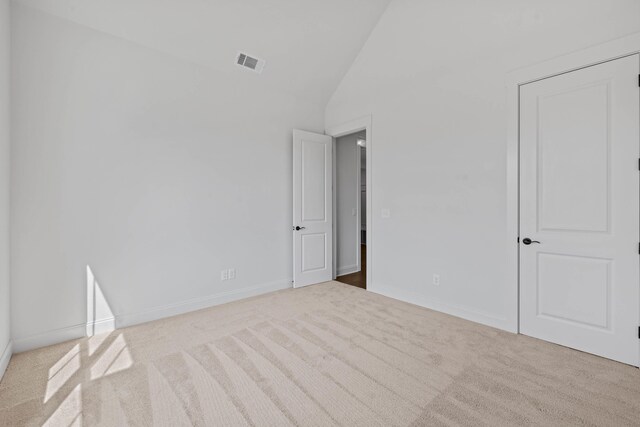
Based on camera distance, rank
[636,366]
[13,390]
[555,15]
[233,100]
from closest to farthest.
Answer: [13,390]
[636,366]
[555,15]
[233,100]

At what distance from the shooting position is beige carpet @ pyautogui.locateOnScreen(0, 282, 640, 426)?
66.4 inches

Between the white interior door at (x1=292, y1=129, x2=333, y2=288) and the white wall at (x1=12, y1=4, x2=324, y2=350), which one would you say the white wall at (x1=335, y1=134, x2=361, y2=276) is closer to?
the white interior door at (x1=292, y1=129, x2=333, y2=288)

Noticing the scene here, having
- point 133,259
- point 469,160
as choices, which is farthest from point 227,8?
point 469,160

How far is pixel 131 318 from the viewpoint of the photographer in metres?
2.98

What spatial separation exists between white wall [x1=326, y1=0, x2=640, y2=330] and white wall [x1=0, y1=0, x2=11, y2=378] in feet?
11.6

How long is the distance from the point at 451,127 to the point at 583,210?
142 cm

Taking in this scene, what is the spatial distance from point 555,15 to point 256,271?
4.04 metres

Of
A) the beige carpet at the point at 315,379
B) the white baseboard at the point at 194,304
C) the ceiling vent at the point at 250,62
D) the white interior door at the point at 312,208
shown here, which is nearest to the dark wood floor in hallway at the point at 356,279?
the white interior door at the point at 312,208

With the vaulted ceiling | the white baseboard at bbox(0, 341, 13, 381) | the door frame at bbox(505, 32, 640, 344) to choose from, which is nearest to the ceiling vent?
the vaulted ceiling

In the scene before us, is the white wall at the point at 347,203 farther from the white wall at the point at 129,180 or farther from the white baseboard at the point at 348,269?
the white wall at the point at 129,180

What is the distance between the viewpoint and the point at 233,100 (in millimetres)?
3727

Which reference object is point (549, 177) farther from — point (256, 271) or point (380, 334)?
point (256, 271)

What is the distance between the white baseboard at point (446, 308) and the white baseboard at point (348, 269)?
3.41 ft

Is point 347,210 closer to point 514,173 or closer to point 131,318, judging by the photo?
point 514,173
